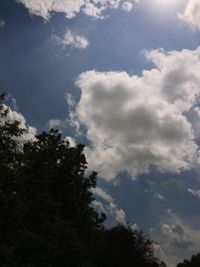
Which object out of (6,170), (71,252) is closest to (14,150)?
(6,170)

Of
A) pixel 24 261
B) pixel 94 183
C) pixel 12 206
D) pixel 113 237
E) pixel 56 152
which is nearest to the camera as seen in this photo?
pixel 12 206

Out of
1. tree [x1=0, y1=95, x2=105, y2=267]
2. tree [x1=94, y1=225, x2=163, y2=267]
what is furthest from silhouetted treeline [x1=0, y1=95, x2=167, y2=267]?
tree [x1=94, y1=225, x2=163, y2=267]

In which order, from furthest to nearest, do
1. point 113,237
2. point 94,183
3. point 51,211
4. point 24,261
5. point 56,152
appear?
point 113,237, point 94,183, point 56,152, point 51,211, point 24,261

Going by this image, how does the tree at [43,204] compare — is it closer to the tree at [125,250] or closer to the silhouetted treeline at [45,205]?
the silhouetted treeline at [45,205]

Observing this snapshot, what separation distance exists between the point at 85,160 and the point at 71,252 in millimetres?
12093

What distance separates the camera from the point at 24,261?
33.1m

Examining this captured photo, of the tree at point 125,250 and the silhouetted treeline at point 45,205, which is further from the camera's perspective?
the tree at point 125,250

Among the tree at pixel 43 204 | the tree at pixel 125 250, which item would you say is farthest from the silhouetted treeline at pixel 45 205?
the tree at pixel 125 250

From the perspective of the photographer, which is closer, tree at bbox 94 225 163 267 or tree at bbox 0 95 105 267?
tree at bbox 0 95 105 267

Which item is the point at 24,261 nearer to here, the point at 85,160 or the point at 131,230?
the point at 85,160

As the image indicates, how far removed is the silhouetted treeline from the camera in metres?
29.5

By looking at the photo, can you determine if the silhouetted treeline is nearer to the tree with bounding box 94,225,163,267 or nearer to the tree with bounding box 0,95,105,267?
the tree with bounding box 0,95,105,267

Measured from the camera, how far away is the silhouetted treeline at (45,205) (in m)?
29.5

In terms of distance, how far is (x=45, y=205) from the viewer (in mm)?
35188
